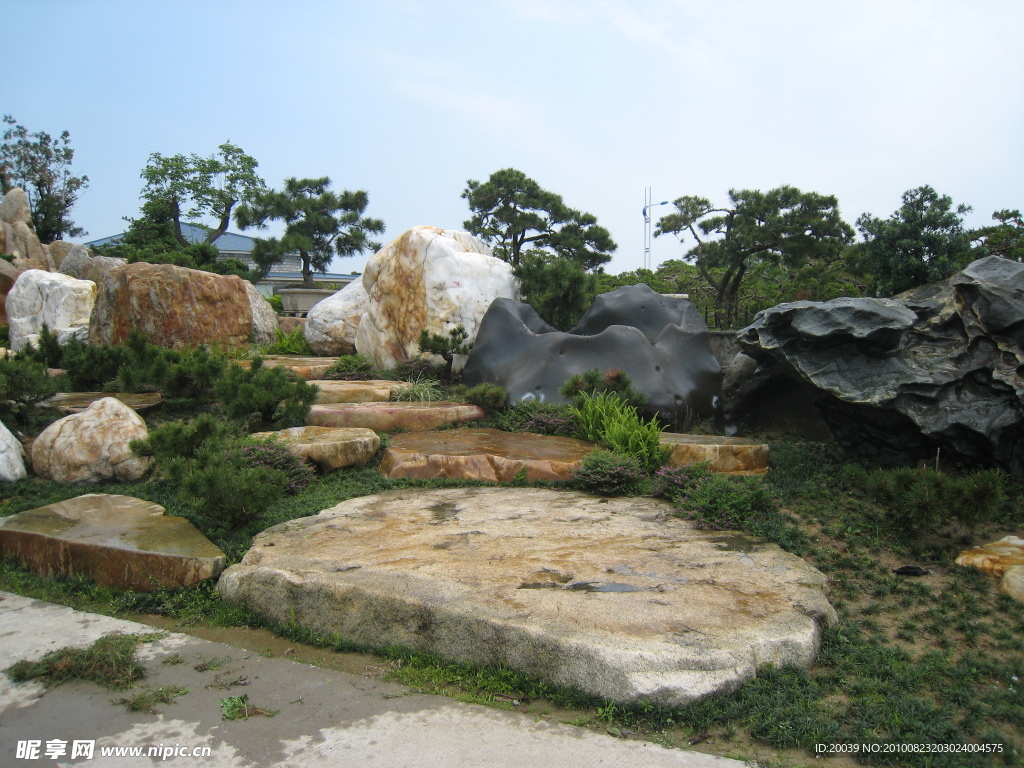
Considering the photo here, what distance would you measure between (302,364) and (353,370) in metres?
0.80

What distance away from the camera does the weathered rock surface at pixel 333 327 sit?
43.3ft

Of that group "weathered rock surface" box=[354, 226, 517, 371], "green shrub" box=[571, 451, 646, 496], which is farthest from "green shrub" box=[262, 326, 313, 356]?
"green shrub" box=[571, 451, 646, 496]

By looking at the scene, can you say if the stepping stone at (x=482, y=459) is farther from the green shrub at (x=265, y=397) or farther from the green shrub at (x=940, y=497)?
the green shrub at (x=940, y=497)

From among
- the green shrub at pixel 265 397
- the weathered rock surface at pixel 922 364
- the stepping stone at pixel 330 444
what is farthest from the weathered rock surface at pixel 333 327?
the weathered rock surface at pixel 922 364

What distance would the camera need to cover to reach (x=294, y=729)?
297 cm

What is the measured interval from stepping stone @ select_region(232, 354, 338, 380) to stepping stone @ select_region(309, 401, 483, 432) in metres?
1.95

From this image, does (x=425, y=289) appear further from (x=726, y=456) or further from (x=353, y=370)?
(x=726, y=456)

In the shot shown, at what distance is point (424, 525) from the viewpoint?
5.11 m

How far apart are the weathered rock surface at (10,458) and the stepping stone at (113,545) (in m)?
1.20

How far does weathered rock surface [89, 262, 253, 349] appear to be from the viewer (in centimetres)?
1083

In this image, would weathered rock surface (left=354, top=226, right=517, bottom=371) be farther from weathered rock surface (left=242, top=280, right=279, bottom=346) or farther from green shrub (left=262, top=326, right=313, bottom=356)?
weathered rock surface (left=242, top=280, right=279, bottom=346)

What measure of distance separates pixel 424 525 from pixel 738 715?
270cm

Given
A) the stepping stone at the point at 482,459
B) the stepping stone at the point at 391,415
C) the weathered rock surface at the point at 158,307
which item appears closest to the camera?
the stepping stone at the point at 482,459

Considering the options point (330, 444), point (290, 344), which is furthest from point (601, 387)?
point (290, 344)
